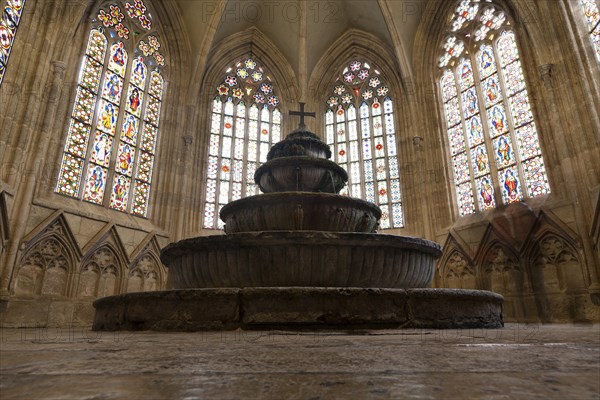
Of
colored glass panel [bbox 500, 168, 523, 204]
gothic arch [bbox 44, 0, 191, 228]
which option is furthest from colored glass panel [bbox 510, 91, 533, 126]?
gothic arch [bbox 44, 0, 191, 228]

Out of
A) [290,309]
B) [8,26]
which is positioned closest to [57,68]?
[8,26]

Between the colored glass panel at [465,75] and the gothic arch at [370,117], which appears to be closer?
the colored glass panel at [465,75]

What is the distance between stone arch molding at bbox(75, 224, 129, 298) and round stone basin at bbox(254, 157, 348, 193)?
17.0 feet

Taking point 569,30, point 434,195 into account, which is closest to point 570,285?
point 434,195

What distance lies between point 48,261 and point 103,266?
3.68 feet

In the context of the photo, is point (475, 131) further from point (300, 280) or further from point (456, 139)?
point (300, 280)

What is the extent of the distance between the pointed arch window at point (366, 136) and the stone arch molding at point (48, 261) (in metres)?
7.79

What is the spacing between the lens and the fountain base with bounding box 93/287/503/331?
2.63 m

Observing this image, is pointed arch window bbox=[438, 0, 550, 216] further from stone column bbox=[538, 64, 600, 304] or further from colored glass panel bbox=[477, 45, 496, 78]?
stone column bbox=[538, 64, 600, 304]

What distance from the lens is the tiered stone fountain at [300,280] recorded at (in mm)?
2643

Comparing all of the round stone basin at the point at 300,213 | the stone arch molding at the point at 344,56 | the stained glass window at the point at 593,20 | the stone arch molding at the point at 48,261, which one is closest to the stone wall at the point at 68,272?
the stone arch molding at the point at 48,261

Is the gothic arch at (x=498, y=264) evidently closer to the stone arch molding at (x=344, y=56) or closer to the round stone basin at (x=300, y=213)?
the round stone basin at (x=300, y=213)

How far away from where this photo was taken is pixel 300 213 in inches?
158

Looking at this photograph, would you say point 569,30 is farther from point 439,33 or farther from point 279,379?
point 279,379
